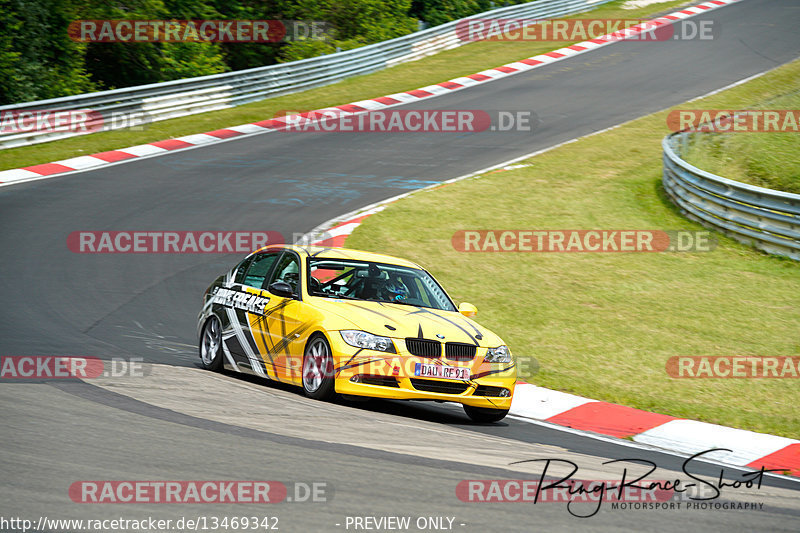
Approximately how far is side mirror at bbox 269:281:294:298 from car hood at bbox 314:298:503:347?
250mm

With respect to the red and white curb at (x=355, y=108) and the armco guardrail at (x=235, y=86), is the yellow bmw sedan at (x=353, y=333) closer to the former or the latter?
the red and white curb at (x=355, y=108)

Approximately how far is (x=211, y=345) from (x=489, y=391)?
310cm

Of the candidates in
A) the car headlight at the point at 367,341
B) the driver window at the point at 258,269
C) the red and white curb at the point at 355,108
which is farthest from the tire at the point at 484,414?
the red and white curb at the point at 355,108

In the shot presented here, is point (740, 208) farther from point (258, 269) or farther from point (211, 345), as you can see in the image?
point (211, 345)

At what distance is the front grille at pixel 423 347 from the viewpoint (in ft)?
27.3

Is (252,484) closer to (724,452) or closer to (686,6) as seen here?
(724,452)

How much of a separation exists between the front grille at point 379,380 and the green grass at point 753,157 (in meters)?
10.8

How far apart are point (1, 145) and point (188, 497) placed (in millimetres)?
17779

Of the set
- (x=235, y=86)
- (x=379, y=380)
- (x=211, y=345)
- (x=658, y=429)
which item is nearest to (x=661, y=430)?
(x=658, y=429)

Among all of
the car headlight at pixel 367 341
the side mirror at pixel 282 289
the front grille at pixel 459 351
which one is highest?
the side mirror at pixel 282 289

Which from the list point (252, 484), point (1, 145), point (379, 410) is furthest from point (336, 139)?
point (252, 484)

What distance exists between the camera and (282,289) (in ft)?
29.3

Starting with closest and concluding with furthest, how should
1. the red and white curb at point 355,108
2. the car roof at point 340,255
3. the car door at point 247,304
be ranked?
1. the car door at point 247,304
2. the car roof at point 340,255
3. the red and white curb at point 355,108

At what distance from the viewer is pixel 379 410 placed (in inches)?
338
